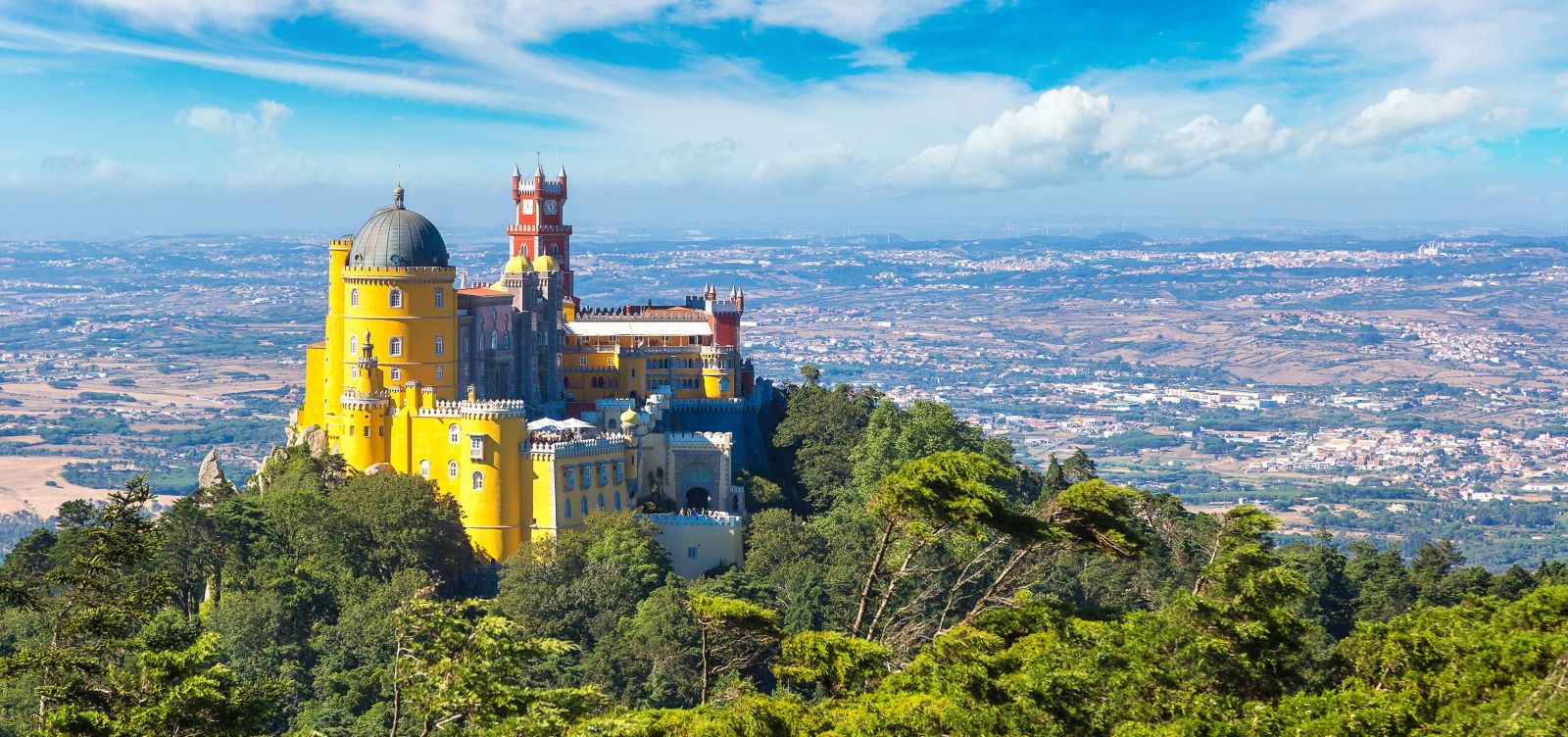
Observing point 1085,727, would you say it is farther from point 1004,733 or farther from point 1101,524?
point 1101,524

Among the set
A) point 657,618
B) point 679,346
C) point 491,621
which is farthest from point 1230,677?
point 679,346

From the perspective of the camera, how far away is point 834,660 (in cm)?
4075

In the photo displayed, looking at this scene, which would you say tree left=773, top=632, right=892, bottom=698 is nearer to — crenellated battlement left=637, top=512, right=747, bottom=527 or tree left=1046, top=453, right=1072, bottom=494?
crenellated battlement left=637, top=512, right=747, bottom=527

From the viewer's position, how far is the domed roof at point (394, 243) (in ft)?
264

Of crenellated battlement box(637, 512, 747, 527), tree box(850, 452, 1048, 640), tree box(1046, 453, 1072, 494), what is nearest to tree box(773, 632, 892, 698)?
tree box(850, 452, 1048, 640)

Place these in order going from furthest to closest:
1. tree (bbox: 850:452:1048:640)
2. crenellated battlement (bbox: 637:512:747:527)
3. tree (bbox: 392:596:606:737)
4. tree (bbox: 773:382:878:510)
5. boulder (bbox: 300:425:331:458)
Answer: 1. tree (bbox: 773:382:878:510)
2. boulder (bbox: 300:425:331:458)
3. crenellated battlement (bbox: 637:512:747:527)
4. tree (bbox: 850:452:1048:640)
5. tree (bbox: 392:596:606:737)

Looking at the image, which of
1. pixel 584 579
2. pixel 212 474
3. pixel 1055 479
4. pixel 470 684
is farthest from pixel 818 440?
pixel 470 684

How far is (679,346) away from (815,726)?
5610 cm

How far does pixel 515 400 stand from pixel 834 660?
138 ft

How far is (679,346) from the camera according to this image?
93375 mm

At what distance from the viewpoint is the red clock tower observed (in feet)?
350

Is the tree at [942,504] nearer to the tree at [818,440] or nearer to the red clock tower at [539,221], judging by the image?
the tree at [818,440]

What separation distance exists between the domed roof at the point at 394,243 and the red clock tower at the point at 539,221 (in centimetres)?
2453

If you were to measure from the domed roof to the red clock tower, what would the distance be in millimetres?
24528
